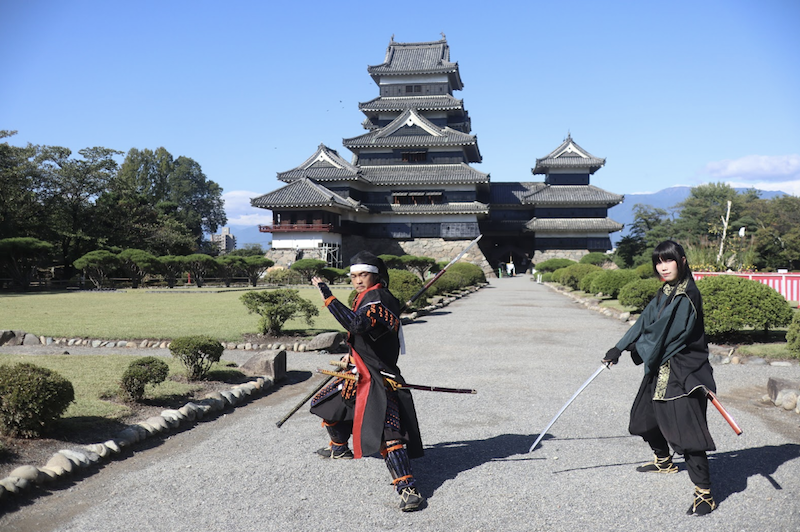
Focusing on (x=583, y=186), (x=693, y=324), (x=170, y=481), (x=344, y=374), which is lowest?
(x=170, y=481)

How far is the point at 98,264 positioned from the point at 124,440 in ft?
83.9

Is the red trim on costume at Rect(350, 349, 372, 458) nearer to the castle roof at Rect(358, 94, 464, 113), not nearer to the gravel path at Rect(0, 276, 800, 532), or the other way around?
the gravel path at Rect(0, 276, 800, 532)

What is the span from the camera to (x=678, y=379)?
13.5ft

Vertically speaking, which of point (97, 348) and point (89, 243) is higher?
point (89, 243)

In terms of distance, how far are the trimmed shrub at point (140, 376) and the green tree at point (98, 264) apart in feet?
78.2

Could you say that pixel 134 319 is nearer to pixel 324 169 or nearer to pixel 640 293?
pixel 640 293

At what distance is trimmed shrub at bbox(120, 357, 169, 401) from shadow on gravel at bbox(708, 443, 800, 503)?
17.2ft

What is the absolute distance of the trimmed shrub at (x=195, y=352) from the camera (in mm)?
7301


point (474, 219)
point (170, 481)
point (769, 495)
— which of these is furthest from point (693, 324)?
point (474, 219)

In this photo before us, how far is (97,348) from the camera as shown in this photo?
1077 cm

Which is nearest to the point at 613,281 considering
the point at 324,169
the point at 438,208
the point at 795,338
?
the point at 795,338

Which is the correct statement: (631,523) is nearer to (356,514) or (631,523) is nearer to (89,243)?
(356,514)

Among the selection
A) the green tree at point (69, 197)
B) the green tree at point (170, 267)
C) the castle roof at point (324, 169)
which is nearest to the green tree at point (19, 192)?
the green tree at point (69, 197)

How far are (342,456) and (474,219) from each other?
136ft
